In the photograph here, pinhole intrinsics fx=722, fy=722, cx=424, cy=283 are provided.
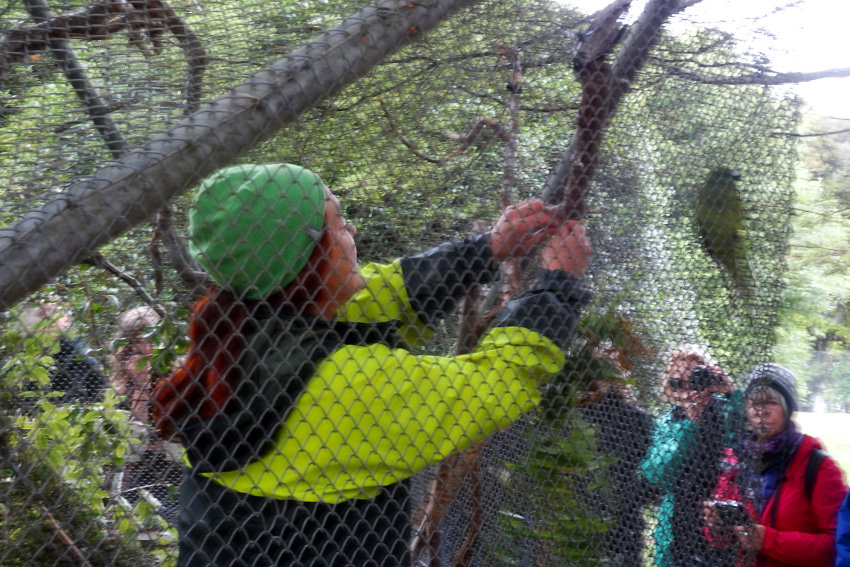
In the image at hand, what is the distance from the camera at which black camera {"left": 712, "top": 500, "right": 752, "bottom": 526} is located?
208 centimetres

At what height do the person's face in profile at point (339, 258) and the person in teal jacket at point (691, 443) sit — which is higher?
the person's face in profile at point (339, 258)

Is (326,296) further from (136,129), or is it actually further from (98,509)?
(98,509)

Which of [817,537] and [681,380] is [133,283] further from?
[817,537]

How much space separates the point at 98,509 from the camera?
163cm

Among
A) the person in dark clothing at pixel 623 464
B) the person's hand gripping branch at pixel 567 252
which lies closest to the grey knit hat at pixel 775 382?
the person in dark clothing at pixel 623 464

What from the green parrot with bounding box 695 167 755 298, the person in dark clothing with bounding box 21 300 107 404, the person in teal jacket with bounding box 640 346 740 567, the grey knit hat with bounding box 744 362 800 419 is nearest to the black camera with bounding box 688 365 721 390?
the person in teal jacket with bounding box 640 346 740 567

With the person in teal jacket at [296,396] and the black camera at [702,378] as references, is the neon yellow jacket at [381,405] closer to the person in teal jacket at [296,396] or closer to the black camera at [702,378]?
the person in teal jacket at [296,396]

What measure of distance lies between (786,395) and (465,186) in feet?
4.84

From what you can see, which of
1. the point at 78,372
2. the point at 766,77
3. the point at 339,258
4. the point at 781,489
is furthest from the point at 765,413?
the point at 78,372

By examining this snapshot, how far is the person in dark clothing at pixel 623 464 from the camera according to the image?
200 cm

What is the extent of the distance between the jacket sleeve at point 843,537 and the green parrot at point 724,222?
2.58 feet

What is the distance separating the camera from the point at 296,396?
49.8 inches

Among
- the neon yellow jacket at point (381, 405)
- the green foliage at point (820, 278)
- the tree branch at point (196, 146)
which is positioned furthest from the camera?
the green foliage at point (820, 278)

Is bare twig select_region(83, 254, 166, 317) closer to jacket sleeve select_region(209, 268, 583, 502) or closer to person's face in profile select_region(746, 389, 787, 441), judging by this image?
jacket sleeve select_region(209, 268, 583, 502)
